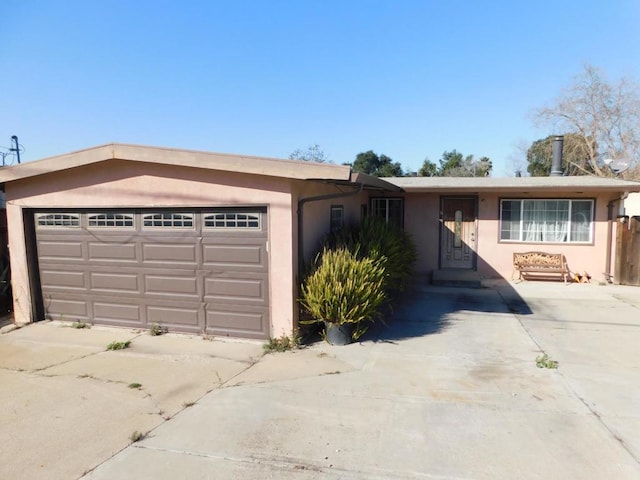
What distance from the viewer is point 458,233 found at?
12.6 meters

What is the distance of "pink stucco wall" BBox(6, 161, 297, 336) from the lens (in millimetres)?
6430

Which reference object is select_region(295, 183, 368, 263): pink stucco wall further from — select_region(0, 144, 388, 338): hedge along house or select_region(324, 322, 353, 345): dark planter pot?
select_region(324, 322, 353, 345): dark planter pot

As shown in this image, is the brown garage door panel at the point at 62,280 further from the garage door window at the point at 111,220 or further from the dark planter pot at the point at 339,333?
the dark planter pot at the point at 339,333

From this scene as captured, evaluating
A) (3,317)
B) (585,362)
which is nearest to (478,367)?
(585,362)

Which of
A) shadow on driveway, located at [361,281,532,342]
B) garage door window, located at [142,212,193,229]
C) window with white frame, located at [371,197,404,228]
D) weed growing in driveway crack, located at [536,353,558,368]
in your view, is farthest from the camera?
window with white frame, located at [371,197,404,228]

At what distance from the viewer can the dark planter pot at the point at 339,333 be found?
655 cm

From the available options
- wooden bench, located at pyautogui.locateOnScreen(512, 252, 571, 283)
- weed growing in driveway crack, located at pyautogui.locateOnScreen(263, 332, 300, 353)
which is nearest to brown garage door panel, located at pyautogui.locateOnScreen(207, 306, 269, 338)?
weed growing in driveway crack, located at pyautogui.locateOnScreen(263, 332, 300, 353)

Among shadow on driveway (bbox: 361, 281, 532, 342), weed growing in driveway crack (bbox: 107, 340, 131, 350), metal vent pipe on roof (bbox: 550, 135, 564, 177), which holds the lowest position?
shadow on driveway (bbox: 361, 281, 532, 342)

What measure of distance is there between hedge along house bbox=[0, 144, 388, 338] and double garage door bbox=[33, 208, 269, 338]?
18 mm

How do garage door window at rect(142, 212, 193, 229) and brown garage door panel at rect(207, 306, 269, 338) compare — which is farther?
garage door window at rect(142, 212, 193, 229)

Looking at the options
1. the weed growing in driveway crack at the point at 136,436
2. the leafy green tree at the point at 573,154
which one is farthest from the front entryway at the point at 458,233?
the leafy green tree at the point at 573,154

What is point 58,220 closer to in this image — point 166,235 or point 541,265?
point 166,235

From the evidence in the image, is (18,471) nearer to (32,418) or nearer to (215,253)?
(32,418)

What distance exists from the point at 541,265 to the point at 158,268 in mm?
9809
